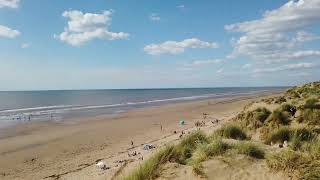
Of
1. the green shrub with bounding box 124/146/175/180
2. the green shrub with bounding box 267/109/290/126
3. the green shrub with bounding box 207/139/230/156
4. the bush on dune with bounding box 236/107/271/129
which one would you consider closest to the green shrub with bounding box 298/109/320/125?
the green shrub with bounding box 267/109/290/126

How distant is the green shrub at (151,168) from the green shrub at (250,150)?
157 centimetres

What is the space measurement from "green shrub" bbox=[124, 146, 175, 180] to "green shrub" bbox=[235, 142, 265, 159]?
1.57 meters

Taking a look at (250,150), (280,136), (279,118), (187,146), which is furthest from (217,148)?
(279,118)

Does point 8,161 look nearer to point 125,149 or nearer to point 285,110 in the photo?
point 125,149

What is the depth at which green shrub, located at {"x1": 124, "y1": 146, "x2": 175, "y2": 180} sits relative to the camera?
6.81m

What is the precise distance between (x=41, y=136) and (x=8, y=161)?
624 cm

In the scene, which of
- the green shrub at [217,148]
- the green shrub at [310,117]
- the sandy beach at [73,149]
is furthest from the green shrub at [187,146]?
the green shrub at [310,117]

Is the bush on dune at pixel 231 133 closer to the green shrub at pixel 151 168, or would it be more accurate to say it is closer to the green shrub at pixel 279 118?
the green shrub at pixel 279 118

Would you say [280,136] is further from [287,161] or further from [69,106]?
[69,106]

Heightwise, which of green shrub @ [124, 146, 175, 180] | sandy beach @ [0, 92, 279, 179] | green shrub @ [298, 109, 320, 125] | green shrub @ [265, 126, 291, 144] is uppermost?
green shrub @ [298, 109, 320, 125]

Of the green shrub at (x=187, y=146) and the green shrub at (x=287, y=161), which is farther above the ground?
the green shrub at (x=287, y=161)

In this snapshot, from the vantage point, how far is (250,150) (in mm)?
7477

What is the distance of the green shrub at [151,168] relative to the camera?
268 inches

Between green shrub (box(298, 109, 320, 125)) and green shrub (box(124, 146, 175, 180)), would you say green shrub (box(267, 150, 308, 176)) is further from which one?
green shrub (box(298, 109, 320, 125))
